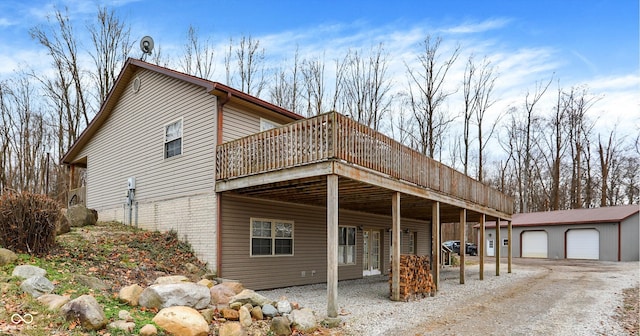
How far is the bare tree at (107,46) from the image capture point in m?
24.8

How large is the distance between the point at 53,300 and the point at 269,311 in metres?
3.30

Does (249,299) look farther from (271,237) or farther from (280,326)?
(271,237)

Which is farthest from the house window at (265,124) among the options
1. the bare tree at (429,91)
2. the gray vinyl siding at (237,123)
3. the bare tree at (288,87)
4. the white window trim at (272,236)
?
the bare tree at (429,91)

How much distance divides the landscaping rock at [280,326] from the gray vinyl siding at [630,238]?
1012 inches

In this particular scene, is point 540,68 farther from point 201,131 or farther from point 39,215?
point 39,215

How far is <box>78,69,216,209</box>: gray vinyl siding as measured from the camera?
11539 mm

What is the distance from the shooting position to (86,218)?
13.5m

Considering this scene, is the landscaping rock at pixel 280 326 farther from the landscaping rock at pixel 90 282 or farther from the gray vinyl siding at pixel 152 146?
the gray vinyl siding at pixel 152 146

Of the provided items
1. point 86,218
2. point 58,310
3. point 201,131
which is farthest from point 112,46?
point 58,310

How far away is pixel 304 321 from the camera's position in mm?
7184

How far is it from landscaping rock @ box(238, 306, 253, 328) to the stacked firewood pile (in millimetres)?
4496

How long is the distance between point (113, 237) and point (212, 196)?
10.5 feet

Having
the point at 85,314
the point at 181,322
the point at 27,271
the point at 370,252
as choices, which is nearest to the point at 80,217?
the point at 27,271

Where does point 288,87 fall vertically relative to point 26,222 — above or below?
above
